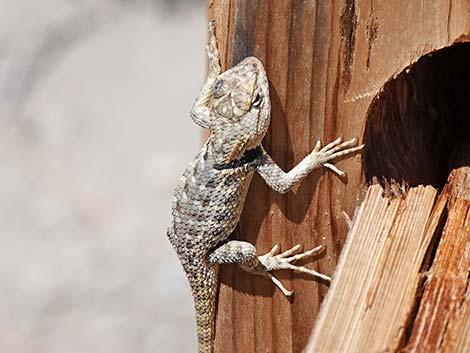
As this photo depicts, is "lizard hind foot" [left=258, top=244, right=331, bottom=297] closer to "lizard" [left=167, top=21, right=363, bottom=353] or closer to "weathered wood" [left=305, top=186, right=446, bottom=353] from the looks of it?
"lizard" [left=167, top=21, right=363, bottom=353]

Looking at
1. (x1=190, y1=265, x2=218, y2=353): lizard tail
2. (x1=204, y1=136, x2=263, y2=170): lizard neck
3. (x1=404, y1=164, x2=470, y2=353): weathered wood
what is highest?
(x1=204, y1=136, x2=263, y2=170): lizard neck

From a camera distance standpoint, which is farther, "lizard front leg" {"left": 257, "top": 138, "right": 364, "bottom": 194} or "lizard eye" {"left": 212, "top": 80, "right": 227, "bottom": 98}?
"lizard eye" {"left": 212, "top": 80, "right": 227, "bottom": 98}

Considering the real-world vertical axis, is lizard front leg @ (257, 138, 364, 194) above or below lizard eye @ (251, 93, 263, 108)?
below

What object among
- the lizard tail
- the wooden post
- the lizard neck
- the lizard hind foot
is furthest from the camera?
the lizard tail

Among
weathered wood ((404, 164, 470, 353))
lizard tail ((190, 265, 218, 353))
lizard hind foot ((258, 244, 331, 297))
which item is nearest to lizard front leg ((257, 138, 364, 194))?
lizard hind foot ((258, 244, 331, 297))

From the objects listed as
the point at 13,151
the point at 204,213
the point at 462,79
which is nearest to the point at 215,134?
the point at 204,213

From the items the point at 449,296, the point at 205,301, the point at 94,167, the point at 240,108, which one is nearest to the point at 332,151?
the point at 240,108

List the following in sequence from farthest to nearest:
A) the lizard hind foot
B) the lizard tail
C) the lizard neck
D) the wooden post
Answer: the lizard tail, the lizard neck, the lizard hind foot, the wooden post

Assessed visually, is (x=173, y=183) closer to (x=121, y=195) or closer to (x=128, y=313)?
(x=121, y=195)
